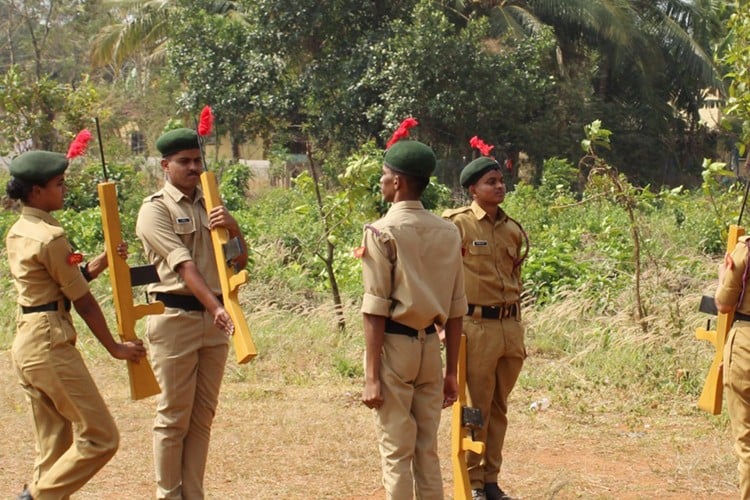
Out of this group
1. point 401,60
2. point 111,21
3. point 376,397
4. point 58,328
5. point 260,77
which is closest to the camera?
point 376,397

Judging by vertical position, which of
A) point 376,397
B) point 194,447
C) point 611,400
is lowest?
point 611,400

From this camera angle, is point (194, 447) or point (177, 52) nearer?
point (194, 447)

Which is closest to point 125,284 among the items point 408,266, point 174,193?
point 174,193

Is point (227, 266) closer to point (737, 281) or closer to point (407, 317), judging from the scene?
point (407, 317)

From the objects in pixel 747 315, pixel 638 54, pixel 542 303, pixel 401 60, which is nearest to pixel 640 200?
pixel 542 303

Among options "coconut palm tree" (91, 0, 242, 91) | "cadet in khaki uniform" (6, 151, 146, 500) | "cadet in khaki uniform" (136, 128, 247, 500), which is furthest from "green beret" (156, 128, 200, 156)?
"coconut palm tree" (91, 0, 242, 91)

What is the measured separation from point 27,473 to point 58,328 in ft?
6.96

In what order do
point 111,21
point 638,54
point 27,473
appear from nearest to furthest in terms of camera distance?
point 27,473
point 638,54
point 111,21

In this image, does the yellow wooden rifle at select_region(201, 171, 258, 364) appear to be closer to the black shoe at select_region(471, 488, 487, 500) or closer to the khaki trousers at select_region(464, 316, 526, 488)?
the khaki trousers at select_region(464, 316, 526, 488)

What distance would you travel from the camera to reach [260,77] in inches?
811

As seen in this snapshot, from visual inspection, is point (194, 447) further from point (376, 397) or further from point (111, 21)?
point (111, 21)

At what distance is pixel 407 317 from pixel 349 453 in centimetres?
244

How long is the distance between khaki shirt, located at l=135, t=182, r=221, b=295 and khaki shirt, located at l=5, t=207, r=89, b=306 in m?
0.38

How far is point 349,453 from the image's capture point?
249 inches
